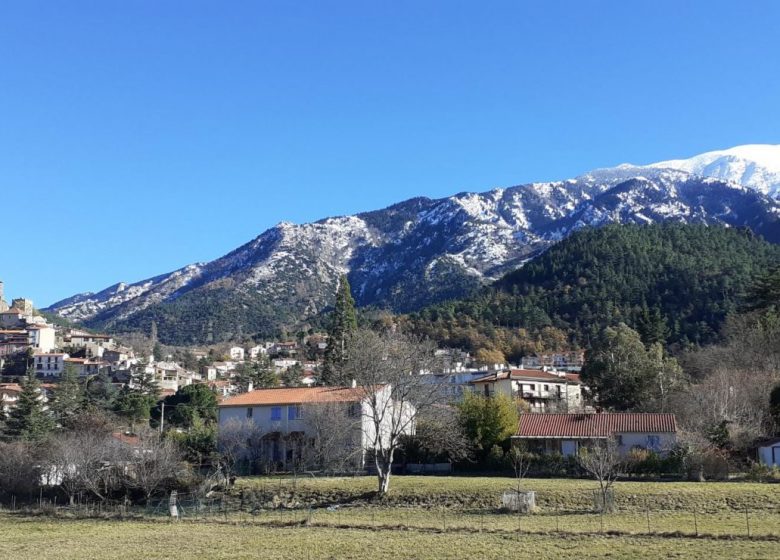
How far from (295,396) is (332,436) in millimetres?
9320

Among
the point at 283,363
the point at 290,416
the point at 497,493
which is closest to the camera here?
the point at 497,493

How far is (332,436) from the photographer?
52750 mm

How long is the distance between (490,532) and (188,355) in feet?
489

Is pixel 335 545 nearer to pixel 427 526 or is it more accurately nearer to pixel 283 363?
pixel 427 526

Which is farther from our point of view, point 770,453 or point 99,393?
point 99,393

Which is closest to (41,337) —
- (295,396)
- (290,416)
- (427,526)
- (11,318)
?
(11,318)

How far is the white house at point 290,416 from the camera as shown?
56.7 meters

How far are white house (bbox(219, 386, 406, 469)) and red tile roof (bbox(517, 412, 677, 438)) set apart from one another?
10.8 m

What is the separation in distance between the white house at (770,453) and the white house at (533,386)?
120 feet

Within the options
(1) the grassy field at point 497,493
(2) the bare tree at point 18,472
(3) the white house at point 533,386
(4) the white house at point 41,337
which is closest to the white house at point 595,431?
(1) the grassy field at point 497,493

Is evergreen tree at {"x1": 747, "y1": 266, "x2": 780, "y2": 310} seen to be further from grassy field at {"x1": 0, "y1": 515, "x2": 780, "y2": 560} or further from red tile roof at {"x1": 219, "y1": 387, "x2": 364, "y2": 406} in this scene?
grassy field at {"x1": 0, "y1": 515, "x2": 780, "y2": 560}

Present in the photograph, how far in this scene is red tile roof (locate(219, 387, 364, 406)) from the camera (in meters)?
58.2

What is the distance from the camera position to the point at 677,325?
4461 inches

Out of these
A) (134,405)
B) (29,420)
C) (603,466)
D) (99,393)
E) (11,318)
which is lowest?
(603,466)
